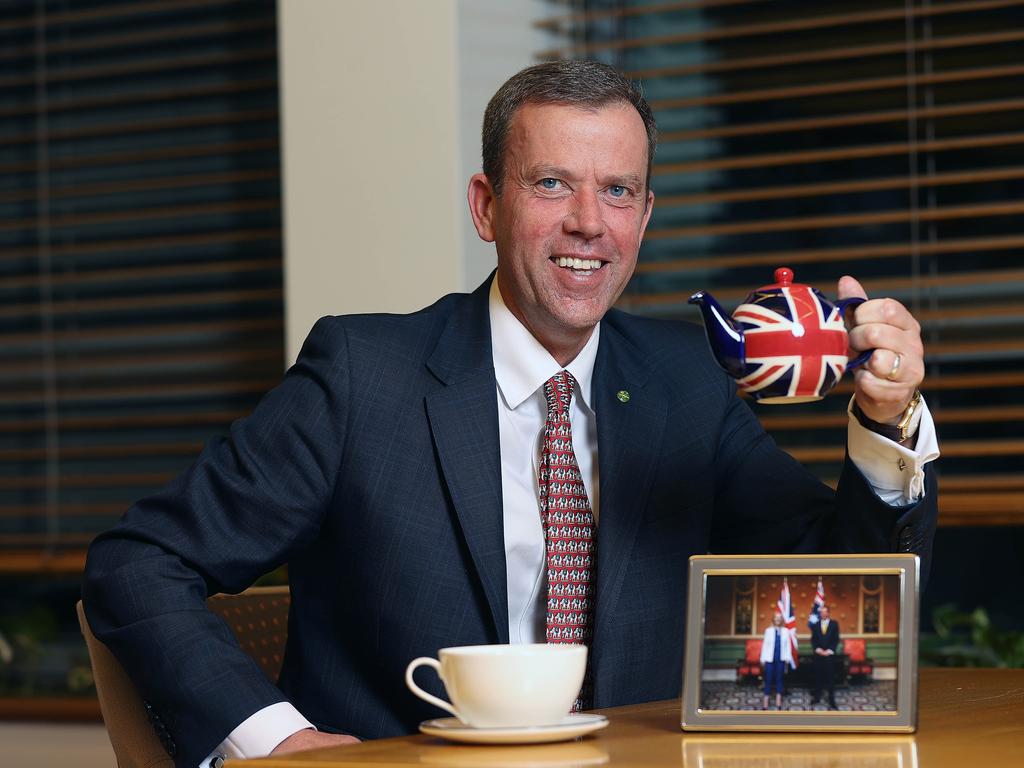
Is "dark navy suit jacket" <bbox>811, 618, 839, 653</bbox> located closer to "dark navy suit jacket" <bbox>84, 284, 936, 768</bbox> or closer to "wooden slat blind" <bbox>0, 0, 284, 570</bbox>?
"dark navy suit jacket" <bbox>84, 284, 936, 768</bbox>

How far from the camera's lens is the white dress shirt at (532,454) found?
4.78 ft

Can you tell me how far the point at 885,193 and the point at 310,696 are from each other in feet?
5.37

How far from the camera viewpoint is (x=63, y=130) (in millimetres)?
3320

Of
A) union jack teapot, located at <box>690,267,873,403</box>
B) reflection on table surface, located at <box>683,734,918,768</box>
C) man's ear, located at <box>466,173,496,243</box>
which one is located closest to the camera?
reflection on table surface, located at <box>683,734,918,768</box>

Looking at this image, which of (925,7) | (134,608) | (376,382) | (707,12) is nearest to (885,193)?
(925,7)

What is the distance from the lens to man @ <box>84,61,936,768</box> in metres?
1.54

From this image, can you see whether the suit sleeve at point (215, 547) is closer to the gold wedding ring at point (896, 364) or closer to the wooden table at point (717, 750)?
the wooden table at point (717, 750)

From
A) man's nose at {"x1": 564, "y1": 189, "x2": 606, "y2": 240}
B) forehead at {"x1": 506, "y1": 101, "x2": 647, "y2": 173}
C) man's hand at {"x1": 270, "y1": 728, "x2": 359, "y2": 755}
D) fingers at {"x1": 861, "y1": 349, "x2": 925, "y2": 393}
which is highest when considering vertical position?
forehead at {"x1": 506, "y1": 101, "x2": 647, "y2": 173}

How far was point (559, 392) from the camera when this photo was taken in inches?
70.2

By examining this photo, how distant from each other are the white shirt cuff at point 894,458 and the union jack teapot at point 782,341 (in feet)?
0.65

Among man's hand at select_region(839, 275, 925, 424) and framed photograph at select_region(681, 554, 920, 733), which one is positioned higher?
man's hand at select_region(839, 275, 925, 424)

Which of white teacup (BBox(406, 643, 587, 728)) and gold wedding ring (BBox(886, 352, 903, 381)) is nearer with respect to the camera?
white teacup (BBox(406, 643, 587, 728))

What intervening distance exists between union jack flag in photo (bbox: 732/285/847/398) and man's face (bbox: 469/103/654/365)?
1.73ft

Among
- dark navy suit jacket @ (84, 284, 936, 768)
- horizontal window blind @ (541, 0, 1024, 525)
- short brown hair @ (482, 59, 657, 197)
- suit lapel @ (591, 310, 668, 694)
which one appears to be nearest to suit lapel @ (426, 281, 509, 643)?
dark navy suit jacket @ (84, 284, 936, 768)
